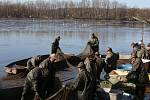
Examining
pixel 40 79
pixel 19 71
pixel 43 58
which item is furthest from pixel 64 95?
pixel 43 58

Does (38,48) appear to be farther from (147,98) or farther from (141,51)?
(147,98)

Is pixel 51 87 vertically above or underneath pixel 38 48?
above

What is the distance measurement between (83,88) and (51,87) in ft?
3.18

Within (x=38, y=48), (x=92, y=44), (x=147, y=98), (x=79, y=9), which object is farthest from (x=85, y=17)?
(x=147, y=98)

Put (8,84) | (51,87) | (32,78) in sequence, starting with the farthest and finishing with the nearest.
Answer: (8,84) < (51,87) < (32,78)

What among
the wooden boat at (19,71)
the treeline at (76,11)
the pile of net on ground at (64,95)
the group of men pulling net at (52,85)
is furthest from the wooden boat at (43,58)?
the treeline at (76,11)

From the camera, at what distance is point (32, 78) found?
922 cm

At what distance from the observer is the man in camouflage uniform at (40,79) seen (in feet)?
30.2

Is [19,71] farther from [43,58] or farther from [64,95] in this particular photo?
[64,95]

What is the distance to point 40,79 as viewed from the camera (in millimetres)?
9320

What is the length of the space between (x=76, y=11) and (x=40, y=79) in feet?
351

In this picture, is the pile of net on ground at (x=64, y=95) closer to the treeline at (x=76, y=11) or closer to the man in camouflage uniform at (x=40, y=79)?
the man in camouflage uniform at (x=40, y=79)

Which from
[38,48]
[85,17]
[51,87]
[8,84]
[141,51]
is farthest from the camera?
[85,17]

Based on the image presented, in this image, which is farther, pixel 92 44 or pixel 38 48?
pixel 38 48
